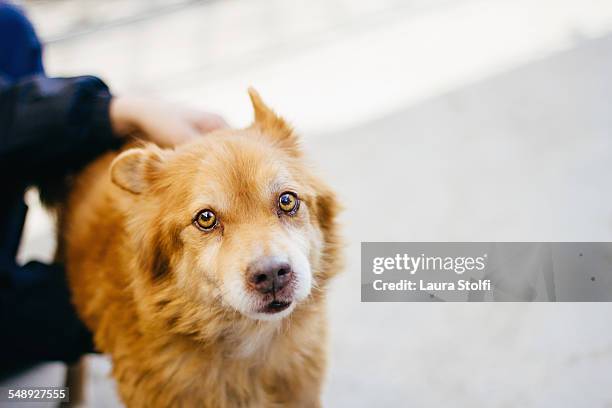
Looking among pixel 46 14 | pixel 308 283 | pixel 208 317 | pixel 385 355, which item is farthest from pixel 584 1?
pixel 46 14

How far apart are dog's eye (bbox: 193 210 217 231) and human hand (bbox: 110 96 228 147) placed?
0.78 feet

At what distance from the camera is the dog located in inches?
36.9

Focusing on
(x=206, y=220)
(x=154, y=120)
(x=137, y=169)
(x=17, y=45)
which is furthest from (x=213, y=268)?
(x=17, y=45)

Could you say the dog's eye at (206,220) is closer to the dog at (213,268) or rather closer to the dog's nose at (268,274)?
the dog at (213,268)

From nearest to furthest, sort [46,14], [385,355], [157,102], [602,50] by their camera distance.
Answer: [157,102] → [385,355] → [602,50] → [46,14]

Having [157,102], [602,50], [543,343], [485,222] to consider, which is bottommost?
[543,343]

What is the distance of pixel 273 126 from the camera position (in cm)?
110

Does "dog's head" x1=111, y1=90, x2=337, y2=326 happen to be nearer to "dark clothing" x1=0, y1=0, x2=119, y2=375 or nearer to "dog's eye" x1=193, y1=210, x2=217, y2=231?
"dog's eye" x1=193, y1=210, x2=217, y2=231

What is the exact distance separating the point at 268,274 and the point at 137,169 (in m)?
0.33

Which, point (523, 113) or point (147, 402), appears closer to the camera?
point (147, 402)

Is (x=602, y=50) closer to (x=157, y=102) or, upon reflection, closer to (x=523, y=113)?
(x=523, y=113)

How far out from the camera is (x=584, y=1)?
5.57ft

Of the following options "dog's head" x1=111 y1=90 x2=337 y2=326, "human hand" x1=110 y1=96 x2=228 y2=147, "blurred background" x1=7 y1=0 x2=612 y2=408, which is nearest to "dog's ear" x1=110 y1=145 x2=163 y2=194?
"dog's head" x1=111 y1=90 x2=337 y2=326

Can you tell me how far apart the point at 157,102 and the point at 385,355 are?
2.48 feet
